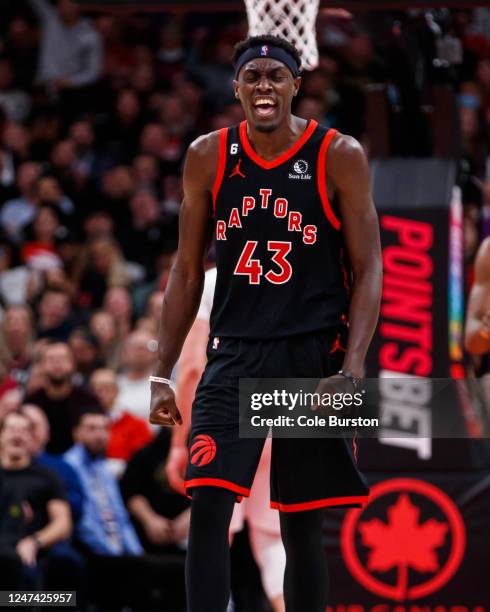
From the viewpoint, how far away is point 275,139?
15.1 feet

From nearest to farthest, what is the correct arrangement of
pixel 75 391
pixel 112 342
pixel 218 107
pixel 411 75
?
pixel 411 75 → pixel 75 391 → pixel 112 342 → pixel 218 107

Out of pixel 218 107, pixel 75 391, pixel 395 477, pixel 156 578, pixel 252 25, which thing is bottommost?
pixel 156 578

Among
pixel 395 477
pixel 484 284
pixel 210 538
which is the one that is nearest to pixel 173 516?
pixel 395 477

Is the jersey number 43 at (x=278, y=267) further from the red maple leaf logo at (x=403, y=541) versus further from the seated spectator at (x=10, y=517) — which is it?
the seated spectator at (x=10, y=517)

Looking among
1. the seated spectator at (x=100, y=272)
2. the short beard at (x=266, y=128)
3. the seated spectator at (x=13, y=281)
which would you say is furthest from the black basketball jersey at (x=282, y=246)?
the seated spectator at (x=13, y=281)

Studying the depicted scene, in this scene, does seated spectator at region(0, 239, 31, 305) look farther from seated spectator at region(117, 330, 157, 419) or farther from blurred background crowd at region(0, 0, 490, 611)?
seated spectator at region(117, 330, 157, 419)

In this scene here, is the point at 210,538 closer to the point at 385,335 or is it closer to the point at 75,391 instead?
the point at 385,335

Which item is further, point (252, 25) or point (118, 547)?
point (118, 547)

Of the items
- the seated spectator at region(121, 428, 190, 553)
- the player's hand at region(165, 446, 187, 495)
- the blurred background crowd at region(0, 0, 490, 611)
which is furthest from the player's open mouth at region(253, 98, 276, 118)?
the seated spectator at region(121, 428, 190, 553)

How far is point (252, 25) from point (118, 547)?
3.44m

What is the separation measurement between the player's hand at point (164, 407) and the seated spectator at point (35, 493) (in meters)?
3.28

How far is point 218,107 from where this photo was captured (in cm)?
1375

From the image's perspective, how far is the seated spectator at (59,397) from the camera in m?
8.80

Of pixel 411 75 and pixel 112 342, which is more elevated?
pixel 411 75
